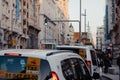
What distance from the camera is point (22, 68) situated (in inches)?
243

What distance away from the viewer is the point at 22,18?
7394cm

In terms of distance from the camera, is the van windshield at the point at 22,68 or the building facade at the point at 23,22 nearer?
the van windshield at the point at 22,68

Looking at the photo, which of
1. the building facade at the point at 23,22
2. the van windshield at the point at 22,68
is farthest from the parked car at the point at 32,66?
the building facade at the point at 23,22

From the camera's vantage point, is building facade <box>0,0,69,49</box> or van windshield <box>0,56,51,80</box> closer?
van windshield <box>0,56,51,80</box>

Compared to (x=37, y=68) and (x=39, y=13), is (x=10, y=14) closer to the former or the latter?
(x=39, y=13)

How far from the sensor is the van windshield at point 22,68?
19.8 feet

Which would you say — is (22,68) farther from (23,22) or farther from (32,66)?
(23,22)

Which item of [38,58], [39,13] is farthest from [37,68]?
[39,13]

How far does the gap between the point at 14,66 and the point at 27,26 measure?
2952 inches

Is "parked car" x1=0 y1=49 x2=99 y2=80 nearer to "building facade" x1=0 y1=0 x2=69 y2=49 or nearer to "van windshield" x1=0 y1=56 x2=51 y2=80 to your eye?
"van windshield" x1=0 y1=56 x2=51 y2=80

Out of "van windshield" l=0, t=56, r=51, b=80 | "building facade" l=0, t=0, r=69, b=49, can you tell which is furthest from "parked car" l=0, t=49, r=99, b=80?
"building facade" l=0, t=0, r=69, b=49

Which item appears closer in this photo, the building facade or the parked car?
the parked car

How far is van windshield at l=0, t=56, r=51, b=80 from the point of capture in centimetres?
605

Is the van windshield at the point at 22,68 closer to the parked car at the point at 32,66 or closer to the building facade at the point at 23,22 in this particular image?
the parked car at the point at 32,66
